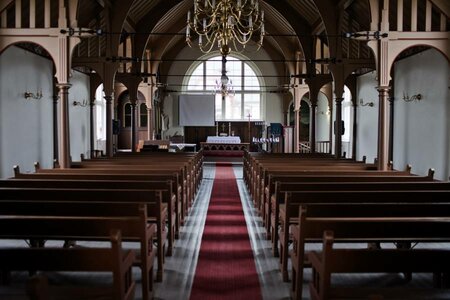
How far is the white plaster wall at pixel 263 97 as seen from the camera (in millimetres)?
26906

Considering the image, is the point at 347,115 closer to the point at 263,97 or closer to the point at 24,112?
the point at 263,97

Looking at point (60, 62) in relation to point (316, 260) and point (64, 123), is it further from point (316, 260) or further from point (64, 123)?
point (316, 260)

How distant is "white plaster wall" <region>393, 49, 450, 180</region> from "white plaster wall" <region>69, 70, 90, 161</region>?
11.4 metres

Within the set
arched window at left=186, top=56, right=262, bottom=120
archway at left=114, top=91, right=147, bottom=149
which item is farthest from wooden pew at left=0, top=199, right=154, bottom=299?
arched window at left=186, top=56, right=262, bottom=120

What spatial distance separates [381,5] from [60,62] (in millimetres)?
6325

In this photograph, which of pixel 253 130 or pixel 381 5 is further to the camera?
pixel 253 130

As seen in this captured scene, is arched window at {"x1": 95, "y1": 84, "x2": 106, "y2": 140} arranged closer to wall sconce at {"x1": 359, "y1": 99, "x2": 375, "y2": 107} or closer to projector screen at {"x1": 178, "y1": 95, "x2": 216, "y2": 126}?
projector screen at {"x1": 178, "y1": 95, "x2": 216, "y2": 126}

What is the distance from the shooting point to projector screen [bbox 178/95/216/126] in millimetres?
26969

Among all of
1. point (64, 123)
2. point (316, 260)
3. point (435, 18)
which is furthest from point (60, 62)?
point (435, 18)

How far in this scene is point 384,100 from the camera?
31.7 ft

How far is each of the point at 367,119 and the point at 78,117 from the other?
11.4 meters

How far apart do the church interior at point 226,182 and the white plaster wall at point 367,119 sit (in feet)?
0.38

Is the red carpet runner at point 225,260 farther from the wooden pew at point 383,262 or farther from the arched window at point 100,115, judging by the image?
the arched window at point 100,115

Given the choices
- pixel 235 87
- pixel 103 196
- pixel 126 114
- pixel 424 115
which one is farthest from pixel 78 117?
pixel 103 196
